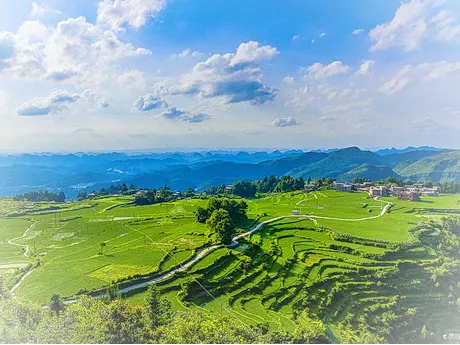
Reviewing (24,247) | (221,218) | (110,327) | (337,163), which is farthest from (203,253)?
(337,163)

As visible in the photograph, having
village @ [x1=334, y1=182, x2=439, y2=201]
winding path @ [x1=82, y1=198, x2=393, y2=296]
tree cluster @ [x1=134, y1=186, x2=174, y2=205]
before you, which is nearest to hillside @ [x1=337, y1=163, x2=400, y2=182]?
village @ [x1=334, y1=182, x2=439, y2=201]

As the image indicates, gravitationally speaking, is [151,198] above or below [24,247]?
above

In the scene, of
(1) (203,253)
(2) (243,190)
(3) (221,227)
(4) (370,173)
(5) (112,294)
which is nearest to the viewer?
(5) (112,294)

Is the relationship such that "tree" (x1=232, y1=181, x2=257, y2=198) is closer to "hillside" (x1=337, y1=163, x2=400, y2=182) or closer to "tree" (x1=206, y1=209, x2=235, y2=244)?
"tree" (x1=206, y1=209, x2=235, y2=244)

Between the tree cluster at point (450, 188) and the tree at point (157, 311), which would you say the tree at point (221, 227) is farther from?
the tree cluster at point (450, 188)

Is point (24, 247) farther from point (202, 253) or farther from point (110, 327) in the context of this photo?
point (110, 327)

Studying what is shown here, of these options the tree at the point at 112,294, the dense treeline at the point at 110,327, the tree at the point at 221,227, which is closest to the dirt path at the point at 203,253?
the tree at the point at 221,227

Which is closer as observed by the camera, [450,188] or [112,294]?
[112,294]
